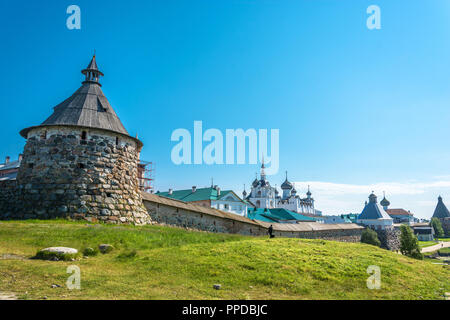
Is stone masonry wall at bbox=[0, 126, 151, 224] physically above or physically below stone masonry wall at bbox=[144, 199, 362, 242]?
above

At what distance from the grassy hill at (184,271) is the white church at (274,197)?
288 ft

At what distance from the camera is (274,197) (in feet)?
362

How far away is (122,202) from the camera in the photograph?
17094mm

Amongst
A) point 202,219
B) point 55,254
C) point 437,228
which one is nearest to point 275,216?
point 202,219

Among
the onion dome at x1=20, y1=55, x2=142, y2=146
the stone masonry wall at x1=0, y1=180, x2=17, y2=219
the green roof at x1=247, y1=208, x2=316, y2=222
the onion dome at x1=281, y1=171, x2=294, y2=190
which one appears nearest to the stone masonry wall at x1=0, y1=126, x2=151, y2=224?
the stone masonry wall at x1=0, y1=180, x2=17, y2=219

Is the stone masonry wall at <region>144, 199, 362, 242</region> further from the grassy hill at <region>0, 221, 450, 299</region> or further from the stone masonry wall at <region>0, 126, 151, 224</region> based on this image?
the grassy hill at <region>0, 221, 450, 299</region>

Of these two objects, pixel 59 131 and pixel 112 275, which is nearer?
pixel 112 275

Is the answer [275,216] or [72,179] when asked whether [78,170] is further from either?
[275,216]

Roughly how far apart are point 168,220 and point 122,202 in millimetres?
4274

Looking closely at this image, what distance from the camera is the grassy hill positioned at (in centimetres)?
702

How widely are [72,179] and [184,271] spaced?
10232 mm
